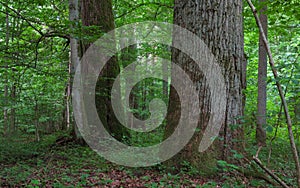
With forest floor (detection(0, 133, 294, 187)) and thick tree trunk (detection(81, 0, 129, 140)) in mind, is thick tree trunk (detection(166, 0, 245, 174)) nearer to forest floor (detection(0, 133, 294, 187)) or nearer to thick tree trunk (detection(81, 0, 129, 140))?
forest floor (detection(0, 133, 294, 187))

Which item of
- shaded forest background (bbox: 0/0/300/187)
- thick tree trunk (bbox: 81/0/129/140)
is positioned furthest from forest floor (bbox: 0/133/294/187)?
thick tree trunk (bbox: 81/0/129/140)

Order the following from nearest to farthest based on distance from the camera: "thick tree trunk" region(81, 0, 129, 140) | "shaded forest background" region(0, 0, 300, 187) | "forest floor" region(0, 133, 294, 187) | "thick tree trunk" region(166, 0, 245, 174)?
"shaded forest background" region(0, 0, 300, 187), "forest floor" region(0, 133, 294, 187), "thick tree trunk" region(166, 0, 245, 174), "thick tree trunk" region(81, 0, 129, 140)

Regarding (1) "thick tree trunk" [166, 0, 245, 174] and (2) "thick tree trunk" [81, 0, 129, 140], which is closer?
(1) "thick tree trunk" [166, 0, 245, 174]

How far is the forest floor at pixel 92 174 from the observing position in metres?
3.84

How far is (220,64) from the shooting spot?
4223 mm

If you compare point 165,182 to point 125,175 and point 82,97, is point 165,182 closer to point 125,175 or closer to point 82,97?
point 125,175

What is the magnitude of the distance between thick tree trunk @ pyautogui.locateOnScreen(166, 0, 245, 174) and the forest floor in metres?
0.27

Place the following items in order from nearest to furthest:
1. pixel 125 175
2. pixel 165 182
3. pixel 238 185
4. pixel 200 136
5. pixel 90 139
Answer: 1. pixel 238 185
2. pixel 165 182
3. pixel 200 136
4. pixel 125 175
5. pixel 90 139

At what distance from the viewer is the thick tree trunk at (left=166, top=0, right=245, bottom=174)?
4.18 meters

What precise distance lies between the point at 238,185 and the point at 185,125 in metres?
1.25

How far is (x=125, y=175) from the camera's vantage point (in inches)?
181

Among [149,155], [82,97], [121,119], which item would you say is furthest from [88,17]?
[149,155]

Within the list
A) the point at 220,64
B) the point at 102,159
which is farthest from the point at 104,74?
the point at 220,64


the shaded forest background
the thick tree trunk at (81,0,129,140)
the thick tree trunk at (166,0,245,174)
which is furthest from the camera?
the thick tree trunk at (81,0,129,140)
